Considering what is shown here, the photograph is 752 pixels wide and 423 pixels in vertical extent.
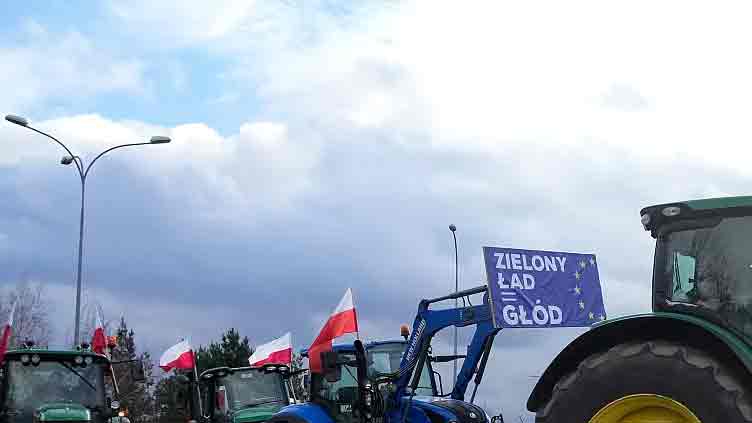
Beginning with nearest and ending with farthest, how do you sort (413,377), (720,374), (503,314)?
(720,374), (503,314), (413,377)

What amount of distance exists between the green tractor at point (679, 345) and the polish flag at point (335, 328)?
8004 mm

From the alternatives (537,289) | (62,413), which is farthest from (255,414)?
(537,289)

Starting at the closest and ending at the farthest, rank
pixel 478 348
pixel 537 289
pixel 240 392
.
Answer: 1. pixel 537 289
2. pixel 478 348
3. pixel 240 392

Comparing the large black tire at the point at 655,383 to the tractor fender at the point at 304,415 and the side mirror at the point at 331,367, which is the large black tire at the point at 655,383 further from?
the tractor fender at the point at 304,415

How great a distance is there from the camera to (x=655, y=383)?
5035 millimetres

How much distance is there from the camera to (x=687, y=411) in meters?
4.91

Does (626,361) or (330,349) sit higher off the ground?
(330,349)

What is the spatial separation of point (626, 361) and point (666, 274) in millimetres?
830

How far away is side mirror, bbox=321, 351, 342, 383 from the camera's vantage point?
44.0 feet

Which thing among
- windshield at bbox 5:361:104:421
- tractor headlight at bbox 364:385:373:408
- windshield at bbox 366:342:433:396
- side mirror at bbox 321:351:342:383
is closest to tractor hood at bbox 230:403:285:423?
windshield at bbox 366:342:433:396

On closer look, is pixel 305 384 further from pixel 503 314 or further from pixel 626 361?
pixel 626 361

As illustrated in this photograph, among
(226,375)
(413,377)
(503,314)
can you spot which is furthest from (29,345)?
(503,314)

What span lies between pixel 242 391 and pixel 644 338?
12.8 m

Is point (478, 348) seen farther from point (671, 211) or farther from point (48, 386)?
point (671, 211)
